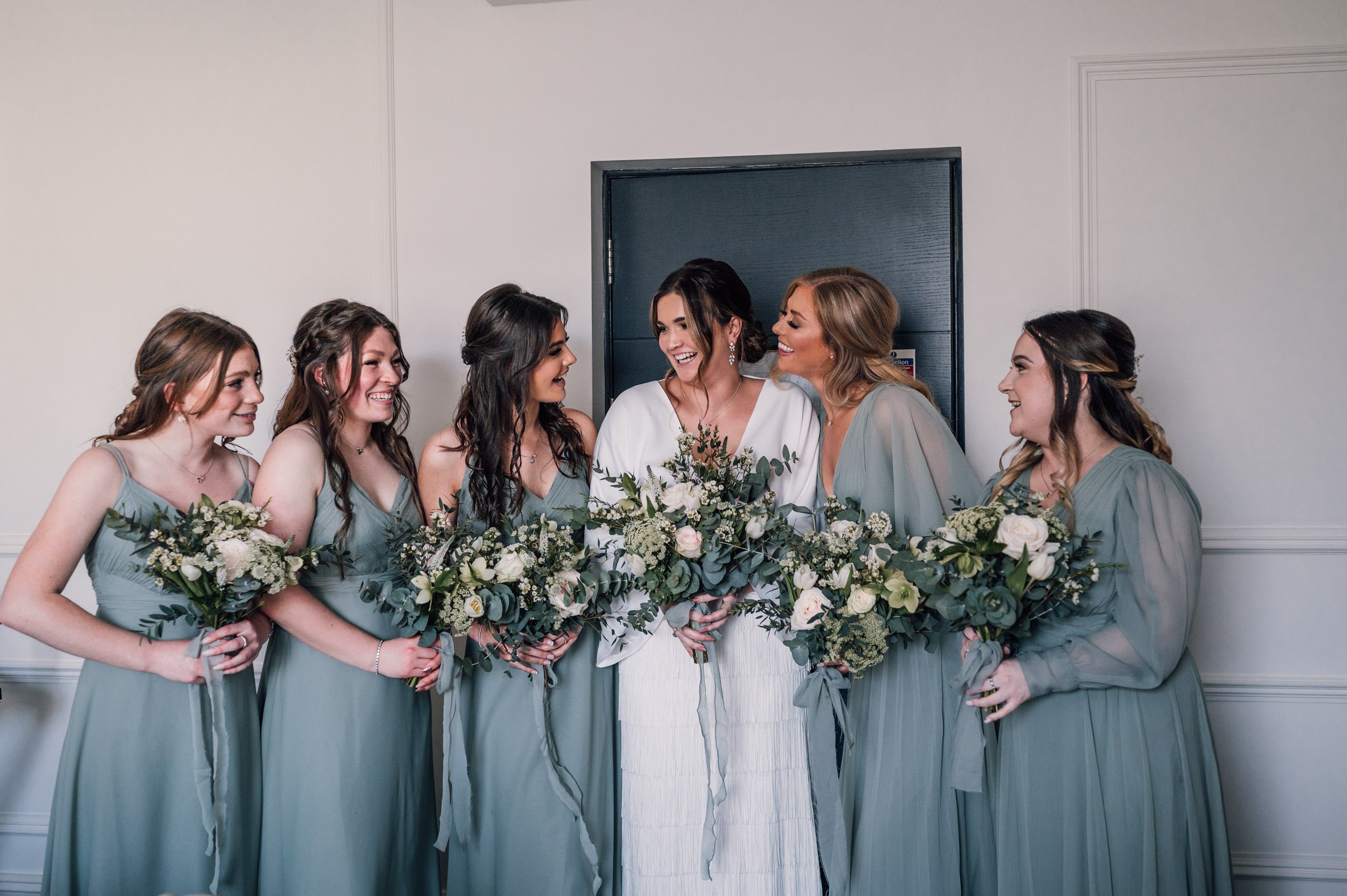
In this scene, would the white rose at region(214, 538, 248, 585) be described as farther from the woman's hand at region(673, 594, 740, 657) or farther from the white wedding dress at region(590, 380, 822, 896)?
the woman's hand at region(673, 594, 740, 657)

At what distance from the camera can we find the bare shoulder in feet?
10.3

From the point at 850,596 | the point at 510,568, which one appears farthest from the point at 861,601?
the point at 510,568

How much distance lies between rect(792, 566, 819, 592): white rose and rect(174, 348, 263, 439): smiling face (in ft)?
5.50

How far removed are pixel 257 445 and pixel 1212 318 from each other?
410 cm

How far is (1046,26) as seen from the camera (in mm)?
3604

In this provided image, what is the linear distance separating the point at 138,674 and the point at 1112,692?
2749 mm

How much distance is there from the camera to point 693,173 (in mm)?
3803

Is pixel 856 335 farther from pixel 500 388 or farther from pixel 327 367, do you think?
pixel 327 367

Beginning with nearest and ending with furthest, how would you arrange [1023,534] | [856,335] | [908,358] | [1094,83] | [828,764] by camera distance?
[1023,534]
[828,764]
[856,335]
[1094,83]
[908,358]

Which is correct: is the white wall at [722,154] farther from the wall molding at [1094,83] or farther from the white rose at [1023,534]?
the white rose at [1023,534]

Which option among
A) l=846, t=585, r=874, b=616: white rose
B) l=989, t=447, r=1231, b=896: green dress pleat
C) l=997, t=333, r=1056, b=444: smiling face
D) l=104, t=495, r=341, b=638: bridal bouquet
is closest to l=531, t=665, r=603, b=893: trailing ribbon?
l=104, t=495, r=341, b=638: bridal bouquet

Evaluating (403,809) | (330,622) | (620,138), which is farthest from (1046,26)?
(403,809)

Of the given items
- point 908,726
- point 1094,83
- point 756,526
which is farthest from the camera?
point 1094,83

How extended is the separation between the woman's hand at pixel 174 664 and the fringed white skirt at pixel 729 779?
1280 millimetres
